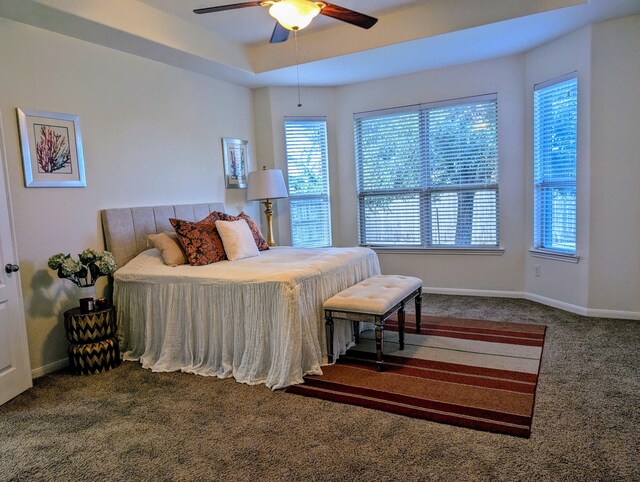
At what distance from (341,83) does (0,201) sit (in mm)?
3956

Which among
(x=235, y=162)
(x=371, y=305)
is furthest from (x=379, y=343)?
(x=235, y=162)

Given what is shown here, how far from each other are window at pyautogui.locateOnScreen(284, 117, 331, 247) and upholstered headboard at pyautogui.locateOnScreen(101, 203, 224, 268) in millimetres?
1766

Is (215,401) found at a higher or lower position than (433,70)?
lower

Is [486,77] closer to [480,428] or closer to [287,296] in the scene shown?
[287,296]

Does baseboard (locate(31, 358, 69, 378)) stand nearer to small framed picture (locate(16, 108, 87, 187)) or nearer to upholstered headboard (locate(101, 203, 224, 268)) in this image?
upholstered headboard (locate(101, 203, 224, 268))

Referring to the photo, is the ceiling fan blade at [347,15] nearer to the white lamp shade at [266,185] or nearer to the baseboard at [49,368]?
the white lamp shade at [266,185]

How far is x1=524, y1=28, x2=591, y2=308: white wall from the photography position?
13.2 feet

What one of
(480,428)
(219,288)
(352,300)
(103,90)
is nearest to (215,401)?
(219,288)

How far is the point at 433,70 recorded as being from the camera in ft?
16.6

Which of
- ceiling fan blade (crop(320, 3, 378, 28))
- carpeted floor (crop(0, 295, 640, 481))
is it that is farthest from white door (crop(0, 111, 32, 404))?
ceiling fan blade (crop(320, 3, 378, 28))

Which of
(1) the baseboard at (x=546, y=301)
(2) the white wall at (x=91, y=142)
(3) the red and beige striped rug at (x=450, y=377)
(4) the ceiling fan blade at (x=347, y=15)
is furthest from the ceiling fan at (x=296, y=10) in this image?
(1) the baseboard at (x=546, y=301)

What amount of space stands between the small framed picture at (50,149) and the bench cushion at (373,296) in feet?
7.47

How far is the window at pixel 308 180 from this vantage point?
5652mm

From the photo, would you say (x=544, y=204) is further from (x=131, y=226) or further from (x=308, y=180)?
(x=131, y=226)
